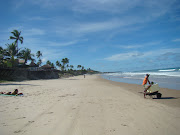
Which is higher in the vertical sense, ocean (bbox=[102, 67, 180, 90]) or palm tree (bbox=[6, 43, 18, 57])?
palm tree (bbox=[6, 43, 18, 57])

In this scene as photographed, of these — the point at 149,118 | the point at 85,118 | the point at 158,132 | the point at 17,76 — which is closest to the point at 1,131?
the point at 85,118

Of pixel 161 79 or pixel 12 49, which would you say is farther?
pixel 12 49

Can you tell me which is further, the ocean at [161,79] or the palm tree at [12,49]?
the palm tree at [12,49]

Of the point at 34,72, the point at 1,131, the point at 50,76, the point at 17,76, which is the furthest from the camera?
the point at 50,76

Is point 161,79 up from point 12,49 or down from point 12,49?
down

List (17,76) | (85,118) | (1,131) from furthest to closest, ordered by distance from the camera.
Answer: (17,76), (85,118), (1,131)

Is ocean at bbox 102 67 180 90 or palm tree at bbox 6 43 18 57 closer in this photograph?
ocean at bbox 102 67 180 90

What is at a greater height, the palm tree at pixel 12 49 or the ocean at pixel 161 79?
the palm tree at pixel 12 49

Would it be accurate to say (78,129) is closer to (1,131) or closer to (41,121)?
(41,121)

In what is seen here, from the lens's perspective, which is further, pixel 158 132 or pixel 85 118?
pixel 85 118

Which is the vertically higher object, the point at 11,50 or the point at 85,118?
the point at 11,50

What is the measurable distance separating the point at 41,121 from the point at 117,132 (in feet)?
7.85

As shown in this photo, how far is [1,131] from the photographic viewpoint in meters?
3.34

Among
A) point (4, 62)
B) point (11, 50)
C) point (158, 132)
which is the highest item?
point (11, 50)
